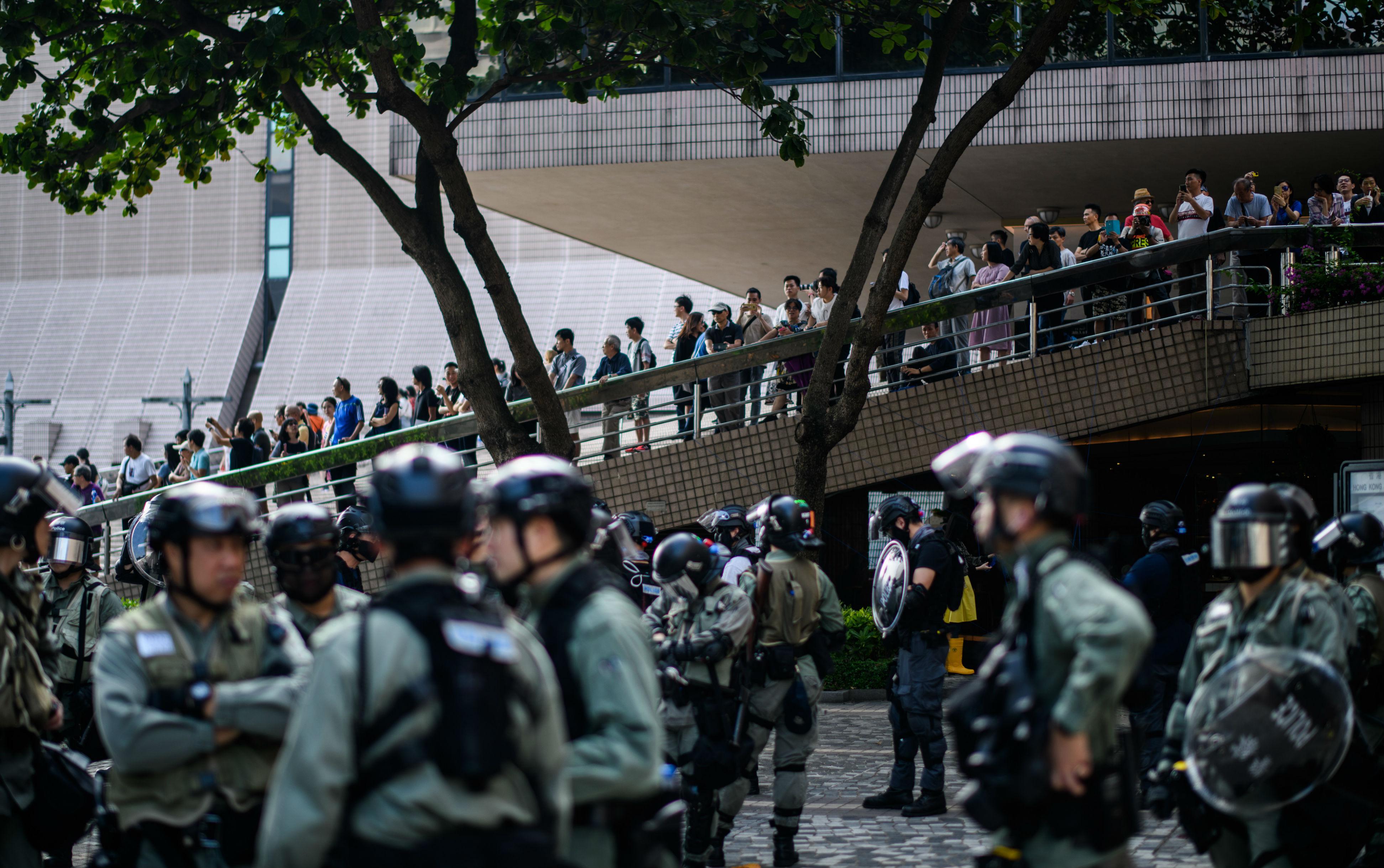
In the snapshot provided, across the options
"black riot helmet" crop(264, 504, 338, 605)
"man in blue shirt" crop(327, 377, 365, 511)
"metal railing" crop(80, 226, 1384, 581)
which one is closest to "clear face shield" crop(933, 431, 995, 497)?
"black riot helmet" crop(264, 504, 338, 605)

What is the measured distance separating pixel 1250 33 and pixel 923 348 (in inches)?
189

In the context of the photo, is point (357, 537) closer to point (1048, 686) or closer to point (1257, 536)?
point (1257, 536)

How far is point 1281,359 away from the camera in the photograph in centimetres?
1299

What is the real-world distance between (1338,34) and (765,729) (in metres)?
10.7

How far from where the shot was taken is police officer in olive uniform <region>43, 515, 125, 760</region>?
310 inches

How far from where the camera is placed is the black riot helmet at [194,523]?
4.16 meters

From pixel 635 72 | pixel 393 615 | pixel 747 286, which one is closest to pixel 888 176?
pixel 635 72

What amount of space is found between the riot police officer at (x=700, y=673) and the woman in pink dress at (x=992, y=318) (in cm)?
624

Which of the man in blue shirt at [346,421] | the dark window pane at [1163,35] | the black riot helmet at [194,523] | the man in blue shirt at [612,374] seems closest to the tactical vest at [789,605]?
the black riot helmet at [194,523]

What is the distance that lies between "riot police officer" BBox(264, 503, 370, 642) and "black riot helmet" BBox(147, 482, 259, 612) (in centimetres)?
61

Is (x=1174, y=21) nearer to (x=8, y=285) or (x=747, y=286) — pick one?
(x=747, y=286)

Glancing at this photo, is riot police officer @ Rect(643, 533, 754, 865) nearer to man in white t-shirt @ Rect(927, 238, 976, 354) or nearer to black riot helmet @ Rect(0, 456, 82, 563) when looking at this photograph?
black riot helmet @ Rect(0, 456, 82, 563)

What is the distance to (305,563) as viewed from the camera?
16.2ft

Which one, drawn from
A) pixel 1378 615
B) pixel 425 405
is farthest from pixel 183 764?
pixel 425 405
